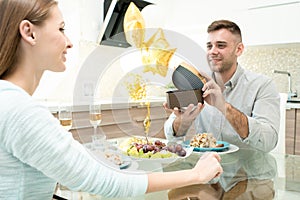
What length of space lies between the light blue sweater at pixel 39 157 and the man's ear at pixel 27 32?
103 mm

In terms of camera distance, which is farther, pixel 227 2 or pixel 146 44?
pixel 227 2

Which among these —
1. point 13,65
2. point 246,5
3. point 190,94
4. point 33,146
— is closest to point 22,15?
point 13,65

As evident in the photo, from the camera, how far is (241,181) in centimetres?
82

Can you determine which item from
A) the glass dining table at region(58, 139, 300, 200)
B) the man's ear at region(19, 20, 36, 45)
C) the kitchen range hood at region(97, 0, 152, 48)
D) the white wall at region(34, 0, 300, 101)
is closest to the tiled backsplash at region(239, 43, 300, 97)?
the white wall at region(34, 0, 300, 101)

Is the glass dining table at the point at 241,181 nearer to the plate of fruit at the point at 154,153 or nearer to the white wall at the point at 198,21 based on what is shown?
the plate of fruit at the point at 154,153

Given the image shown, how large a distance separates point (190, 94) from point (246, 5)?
178cm

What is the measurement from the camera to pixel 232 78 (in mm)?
1629

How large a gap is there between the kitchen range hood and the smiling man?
Result: 1031mm

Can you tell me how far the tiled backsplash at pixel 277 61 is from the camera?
289 cm

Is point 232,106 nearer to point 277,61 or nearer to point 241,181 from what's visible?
point 241,181

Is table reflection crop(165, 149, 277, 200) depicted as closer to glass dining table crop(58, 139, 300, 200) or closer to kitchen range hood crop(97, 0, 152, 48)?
glass dining table crop(58, 139, 300, 200)

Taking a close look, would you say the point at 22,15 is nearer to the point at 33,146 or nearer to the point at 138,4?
the point at 33,146

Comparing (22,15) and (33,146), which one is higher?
(22,15)

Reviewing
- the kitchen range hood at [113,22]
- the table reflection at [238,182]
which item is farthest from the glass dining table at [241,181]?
the kitchen range hood at [113,22]
